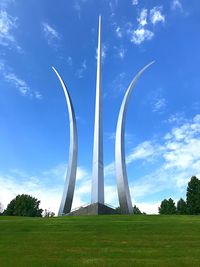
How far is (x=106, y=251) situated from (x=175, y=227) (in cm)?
631

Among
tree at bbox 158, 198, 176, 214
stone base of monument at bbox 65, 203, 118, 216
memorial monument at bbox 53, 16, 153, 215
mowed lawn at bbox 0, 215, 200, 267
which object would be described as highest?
tree at bbox 158, 198, 176, 214

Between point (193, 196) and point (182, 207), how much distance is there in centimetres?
377

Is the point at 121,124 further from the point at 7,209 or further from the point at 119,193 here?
the point at 7,209

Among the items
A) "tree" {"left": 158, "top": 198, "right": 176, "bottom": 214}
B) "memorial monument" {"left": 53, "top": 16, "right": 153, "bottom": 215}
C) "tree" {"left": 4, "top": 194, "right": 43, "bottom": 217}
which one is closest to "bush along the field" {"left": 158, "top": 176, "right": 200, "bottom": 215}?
"tree" {"left": 158, "top": 198, "right": 176, "bottom": 214}

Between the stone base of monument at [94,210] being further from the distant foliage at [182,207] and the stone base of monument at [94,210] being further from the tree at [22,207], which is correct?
the tree at [22,207]

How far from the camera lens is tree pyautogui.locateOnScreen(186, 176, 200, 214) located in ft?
169

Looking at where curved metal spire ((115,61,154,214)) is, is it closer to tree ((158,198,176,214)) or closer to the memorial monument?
the memorial monument

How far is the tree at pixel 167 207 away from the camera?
6022 cm

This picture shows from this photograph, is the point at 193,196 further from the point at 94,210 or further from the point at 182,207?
the point at 94,210

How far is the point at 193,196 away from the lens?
173ft

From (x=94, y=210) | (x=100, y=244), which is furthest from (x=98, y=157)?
(x=100, y=244)

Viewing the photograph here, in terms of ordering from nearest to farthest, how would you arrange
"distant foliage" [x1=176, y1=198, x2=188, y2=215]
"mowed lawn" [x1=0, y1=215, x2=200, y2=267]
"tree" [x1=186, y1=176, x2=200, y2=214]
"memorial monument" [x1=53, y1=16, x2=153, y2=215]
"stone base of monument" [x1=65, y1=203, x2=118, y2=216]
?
"mowed lawn" [x1=0, y1=215, x2=200, y2=267] → "stone base of monument" [x1=65, y1=203, x2=118, y2=216] → "memorial monument" [x1=53, y1=16, x2=153, y2=215] → "tree" [x1=186, y1=176, x2=200, y2=214] → "distant foliage" [x1=176, y1=198, x2=188, y2=215]

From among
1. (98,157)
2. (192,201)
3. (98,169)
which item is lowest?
(98,169)

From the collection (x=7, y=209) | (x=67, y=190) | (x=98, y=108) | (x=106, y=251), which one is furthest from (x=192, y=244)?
(x=7, y=209)
